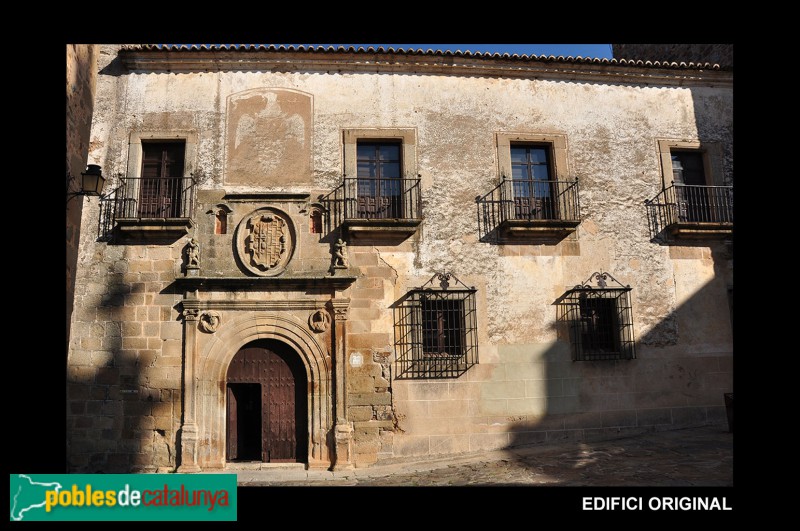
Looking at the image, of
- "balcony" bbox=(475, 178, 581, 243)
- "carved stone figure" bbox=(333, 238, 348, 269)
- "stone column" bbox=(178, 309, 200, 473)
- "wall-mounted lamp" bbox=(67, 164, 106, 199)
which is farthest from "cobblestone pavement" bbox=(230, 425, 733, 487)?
"wall-mounted lamp" bbox=(67, 164, 106, 199)

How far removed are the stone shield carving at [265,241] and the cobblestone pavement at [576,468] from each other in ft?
10.2

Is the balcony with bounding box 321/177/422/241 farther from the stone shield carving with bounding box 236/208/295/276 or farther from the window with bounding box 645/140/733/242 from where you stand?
the window with bounding box 645/140/733/242

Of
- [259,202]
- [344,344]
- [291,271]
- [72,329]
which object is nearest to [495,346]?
[344,344]

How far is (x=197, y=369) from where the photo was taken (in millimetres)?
8133

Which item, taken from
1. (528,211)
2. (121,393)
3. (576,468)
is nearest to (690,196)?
(528,211)

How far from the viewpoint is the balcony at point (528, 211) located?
881 cm

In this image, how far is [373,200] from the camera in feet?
29.1

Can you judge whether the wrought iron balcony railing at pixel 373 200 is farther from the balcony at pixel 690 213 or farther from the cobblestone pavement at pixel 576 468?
the balcony at pixel 690 213

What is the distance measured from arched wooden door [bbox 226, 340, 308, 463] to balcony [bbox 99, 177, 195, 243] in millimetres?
2261

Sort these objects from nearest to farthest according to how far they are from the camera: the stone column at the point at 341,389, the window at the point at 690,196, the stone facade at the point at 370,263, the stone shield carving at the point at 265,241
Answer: the stone column at the point at 341,389 < the stone facade at the point at 370,263 < the stone shield carving at the point at 265,241 < the window at the point at 690,196

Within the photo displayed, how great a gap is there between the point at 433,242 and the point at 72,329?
5.74 metres

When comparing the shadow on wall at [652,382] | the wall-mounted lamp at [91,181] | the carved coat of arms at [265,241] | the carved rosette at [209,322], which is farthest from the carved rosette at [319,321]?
the wall-mounted lamp at [91,181]

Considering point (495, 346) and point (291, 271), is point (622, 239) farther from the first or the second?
point (291, 271)

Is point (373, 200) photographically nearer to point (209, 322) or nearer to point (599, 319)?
point (209, 322)
